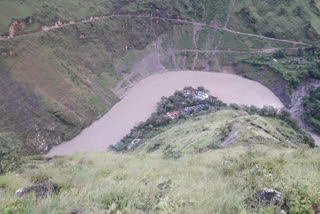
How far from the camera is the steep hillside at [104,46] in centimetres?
2161

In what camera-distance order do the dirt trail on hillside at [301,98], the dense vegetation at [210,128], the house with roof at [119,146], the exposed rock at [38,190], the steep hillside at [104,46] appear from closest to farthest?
the exposed rock at [38,190]
the dense vegetation at [210,128]
the house with roof at [119,146]
the steep hillside at [104,46]
the dirt trail on hillside at [301,98]

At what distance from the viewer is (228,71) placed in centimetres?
3625

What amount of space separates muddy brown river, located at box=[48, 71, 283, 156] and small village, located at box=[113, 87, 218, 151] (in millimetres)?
1607

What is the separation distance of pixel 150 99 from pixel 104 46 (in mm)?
9872

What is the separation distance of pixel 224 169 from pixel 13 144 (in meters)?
10.5

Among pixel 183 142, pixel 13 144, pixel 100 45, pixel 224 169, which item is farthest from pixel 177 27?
pixel 224 169

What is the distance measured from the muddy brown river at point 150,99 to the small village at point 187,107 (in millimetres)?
1607

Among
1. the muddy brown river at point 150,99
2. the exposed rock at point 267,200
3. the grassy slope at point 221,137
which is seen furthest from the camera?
the muddy brown river at point 150,99

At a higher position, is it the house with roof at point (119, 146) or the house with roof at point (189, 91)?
the house with roof at point (189, 91)

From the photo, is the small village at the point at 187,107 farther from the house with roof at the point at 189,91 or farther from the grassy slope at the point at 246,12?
the grassy slope at the point at 246,12

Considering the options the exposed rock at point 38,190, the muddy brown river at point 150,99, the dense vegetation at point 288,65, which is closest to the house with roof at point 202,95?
the muddy brown river at point 150,99

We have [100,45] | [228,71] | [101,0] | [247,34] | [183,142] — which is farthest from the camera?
[247,34]

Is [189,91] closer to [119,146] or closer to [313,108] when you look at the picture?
[119,146]

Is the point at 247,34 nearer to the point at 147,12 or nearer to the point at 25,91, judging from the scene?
the point at 147,12
